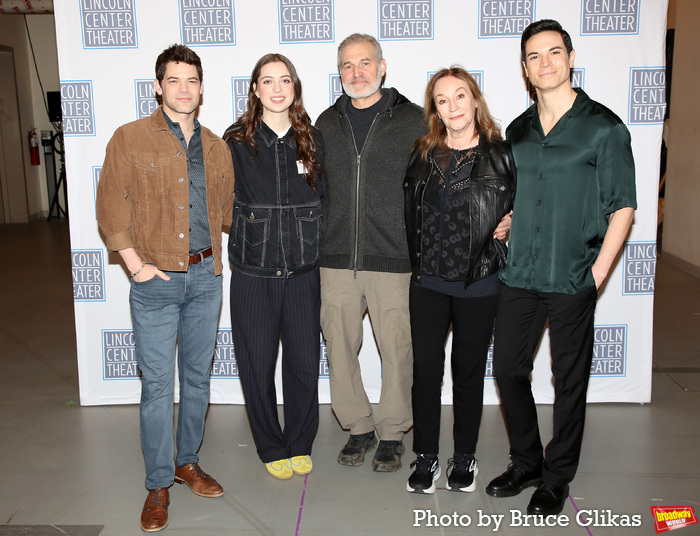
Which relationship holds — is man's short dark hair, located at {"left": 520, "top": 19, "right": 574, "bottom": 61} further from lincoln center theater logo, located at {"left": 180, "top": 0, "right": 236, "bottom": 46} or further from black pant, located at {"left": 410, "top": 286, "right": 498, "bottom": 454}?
lincoln center theater logo, located at {"left": 180, "top": 0, "right": 236, "bottom": 46}

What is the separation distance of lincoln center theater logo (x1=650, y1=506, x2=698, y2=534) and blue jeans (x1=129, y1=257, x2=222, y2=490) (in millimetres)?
1968

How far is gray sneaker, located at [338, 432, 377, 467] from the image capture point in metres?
3.23

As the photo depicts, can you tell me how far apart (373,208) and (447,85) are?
2.09ft

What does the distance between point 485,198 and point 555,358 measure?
0.72 m

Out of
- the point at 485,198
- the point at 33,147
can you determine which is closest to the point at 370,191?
the point at 485,198

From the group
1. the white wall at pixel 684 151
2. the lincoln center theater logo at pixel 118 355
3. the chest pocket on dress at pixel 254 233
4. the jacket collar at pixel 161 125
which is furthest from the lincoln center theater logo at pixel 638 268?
the white wall at pixel 684 151

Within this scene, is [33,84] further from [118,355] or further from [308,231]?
[308,231]

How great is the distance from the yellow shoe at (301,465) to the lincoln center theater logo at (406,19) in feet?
7.57

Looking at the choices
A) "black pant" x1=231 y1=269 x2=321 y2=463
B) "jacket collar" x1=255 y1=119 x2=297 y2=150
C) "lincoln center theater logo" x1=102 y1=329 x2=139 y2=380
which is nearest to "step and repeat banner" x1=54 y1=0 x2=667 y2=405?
"lincoln center theater logo" x1=102 y1=329 x2=139 y2=380

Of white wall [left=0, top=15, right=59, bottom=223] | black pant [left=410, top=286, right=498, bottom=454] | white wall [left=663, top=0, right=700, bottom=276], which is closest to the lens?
black pant [left=410, top=286, right=498, bottom=454]

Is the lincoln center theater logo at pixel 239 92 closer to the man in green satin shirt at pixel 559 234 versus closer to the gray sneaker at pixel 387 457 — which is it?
the man in green satin shirt at pixel 559 234

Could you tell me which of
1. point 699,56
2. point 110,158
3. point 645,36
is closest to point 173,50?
point 110,158

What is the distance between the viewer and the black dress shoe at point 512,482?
2893 mm

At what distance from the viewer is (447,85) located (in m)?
2.72
